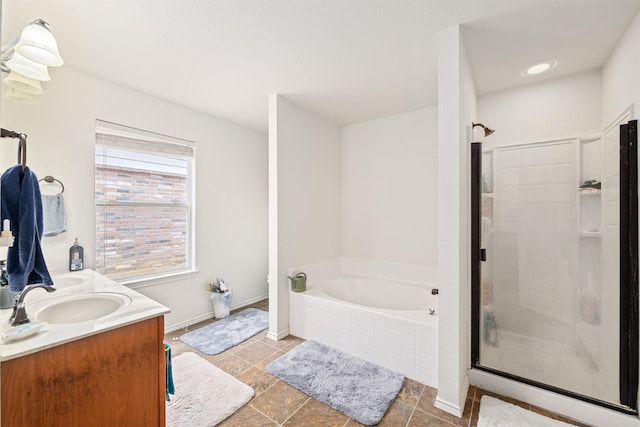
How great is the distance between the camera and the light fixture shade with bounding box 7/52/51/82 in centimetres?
169

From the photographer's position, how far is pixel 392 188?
3.47 meters

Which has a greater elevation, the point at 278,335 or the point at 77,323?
the point at 77,323

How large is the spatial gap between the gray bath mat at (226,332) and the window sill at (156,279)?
0.58 metres

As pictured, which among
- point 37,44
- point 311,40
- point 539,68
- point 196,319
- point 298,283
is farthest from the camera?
point 196,319

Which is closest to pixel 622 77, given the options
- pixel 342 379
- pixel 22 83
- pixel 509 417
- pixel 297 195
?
pixel 509 417

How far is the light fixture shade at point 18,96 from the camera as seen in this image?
188 centimetres

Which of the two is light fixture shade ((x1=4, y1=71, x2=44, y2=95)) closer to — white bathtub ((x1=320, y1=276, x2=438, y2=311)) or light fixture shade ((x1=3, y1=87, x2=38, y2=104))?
light fixture shade ((x1=3, y1=87, x2=38, y2=104))

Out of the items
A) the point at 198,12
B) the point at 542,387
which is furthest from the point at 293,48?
the point at 542,387

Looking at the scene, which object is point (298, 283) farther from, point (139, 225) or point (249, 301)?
point (139, 225)

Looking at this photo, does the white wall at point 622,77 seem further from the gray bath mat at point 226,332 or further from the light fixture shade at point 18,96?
the light fixture shade at point 18,96

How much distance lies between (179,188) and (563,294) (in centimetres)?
359

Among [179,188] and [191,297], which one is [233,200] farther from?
[191,297]

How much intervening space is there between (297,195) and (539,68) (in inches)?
92.9

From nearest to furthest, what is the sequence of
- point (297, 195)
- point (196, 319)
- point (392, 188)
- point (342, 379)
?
1. point (342, 379)
2. point (297, 195)
3. point (196, 319)
4. point (392, 188)
